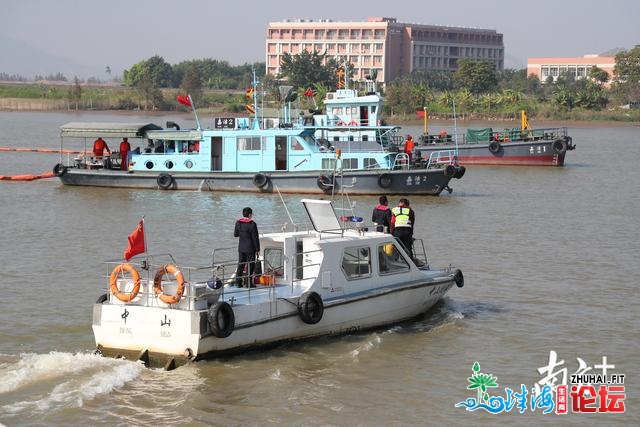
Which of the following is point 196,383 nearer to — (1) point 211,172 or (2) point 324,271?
(2) point 324,271

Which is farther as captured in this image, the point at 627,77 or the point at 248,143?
the point at 627,77

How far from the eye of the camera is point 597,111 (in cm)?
10662

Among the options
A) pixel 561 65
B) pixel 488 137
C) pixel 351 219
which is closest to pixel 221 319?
pixel 351 219

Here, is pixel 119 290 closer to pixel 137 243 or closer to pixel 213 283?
pixel 137 243

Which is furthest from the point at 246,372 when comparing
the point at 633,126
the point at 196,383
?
the point at 633,126

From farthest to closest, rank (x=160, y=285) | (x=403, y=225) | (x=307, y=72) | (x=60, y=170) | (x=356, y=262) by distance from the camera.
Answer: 1. (x=307, y=72)
2. (x=60, y=170)
3. (x=403, y=225)
4. (x=356, y=262)
5. (x=160, y=285)

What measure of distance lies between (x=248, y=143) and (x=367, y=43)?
128 meters

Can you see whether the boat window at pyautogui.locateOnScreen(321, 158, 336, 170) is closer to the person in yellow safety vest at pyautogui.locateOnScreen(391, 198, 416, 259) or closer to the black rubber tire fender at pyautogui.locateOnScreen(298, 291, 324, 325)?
the person in yellow safety vest at pyautogui.locateOnScreen(391, 198, 416, 259)

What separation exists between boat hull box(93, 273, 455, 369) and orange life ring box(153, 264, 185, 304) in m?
0.15

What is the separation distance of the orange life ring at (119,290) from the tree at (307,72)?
101 meters

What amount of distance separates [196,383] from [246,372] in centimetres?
82

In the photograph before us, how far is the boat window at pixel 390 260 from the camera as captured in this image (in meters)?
17.1

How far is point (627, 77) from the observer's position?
122625 mm

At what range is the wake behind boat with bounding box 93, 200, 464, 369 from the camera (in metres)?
14.5
